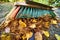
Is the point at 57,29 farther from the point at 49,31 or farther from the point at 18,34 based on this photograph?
the point at 18,34

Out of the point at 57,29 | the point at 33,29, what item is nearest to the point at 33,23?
the point at 33,29

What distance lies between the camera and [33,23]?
108 cm

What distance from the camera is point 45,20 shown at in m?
1.12

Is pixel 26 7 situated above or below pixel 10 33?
above

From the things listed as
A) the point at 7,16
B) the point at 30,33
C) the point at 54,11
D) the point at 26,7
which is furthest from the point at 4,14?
the point at 54,11

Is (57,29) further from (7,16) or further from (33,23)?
(7,16)

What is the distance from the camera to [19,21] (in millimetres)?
1092

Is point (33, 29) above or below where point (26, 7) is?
below

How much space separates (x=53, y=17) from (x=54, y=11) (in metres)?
0.07

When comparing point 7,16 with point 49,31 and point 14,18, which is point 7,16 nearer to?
point 14,18

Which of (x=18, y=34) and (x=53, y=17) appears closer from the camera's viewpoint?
(x=18, y=34)

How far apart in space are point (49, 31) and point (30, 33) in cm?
14

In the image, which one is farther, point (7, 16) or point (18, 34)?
point (7, 16)

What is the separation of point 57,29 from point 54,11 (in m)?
0.21
